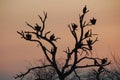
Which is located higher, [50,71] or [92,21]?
[92,21]

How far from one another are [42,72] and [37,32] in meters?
11.9

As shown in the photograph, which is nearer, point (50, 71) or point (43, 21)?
point (43, 21)

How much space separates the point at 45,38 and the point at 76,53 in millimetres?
752

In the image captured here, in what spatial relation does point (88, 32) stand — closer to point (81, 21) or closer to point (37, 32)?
point (81, 21)

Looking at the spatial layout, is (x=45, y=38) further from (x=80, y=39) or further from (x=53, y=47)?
(x=80, y=39)

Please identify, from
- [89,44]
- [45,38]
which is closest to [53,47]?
[45,38]

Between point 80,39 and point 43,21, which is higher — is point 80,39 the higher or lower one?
the lower one

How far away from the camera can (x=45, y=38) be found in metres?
8.23

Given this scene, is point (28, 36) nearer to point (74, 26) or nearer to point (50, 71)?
point (74, 26)

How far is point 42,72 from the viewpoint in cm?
2005

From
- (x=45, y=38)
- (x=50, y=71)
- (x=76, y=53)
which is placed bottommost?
(x=50, y=71)

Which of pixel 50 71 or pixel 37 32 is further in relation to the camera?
pixel 50 71

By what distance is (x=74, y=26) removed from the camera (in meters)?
8.27

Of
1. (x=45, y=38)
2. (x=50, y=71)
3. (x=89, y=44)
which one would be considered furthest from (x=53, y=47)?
(x=50, y=71)
